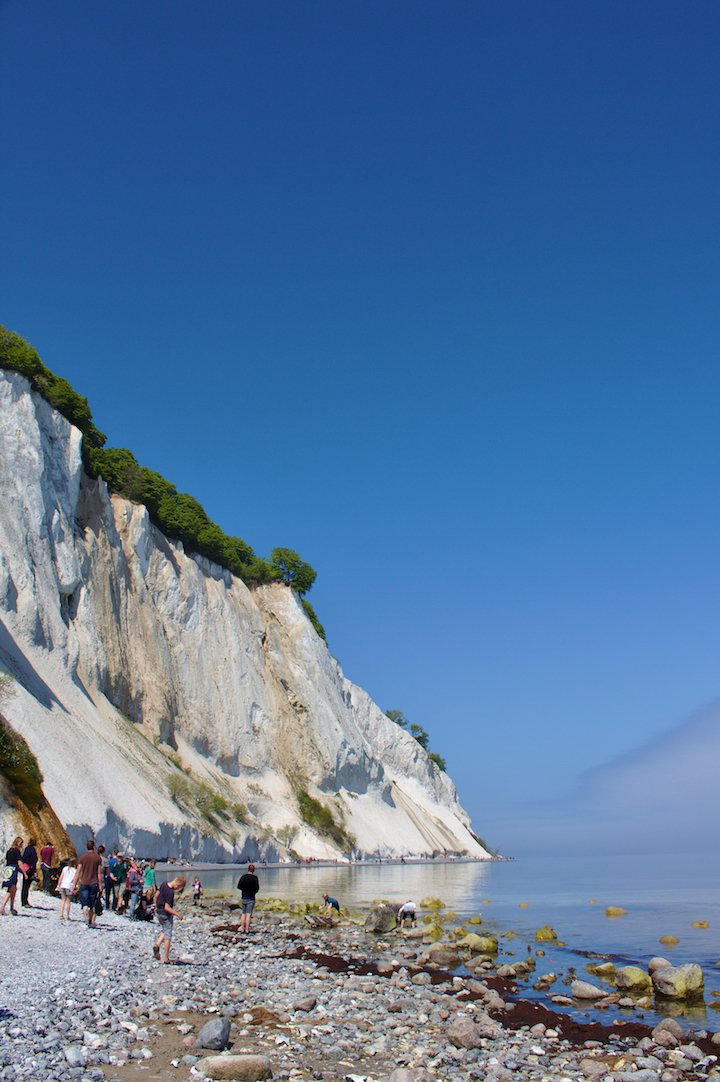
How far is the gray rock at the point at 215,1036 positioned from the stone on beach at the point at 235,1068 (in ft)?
2.87

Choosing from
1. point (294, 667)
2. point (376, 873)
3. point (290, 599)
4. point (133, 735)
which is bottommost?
point (376, 873)

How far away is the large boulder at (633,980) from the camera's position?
17.3m

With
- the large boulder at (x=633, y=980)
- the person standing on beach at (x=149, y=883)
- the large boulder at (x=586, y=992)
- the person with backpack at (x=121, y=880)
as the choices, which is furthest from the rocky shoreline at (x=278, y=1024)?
the person with backpack at (x=121, y=880)

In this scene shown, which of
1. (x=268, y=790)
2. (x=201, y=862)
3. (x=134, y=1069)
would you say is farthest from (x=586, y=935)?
(x=268, y=790)

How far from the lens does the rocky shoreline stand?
29.4ft

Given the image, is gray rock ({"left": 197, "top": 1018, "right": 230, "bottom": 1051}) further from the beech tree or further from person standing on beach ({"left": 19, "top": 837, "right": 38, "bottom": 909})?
the beech tree

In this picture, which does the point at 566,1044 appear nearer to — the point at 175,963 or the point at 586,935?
the point at 175,963

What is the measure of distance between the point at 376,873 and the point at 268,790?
13503 millimetres

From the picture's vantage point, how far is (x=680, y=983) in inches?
651

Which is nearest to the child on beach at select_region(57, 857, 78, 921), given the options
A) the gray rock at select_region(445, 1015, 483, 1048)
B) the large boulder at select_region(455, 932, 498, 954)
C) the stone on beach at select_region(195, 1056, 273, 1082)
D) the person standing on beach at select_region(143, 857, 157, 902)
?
the person standing on beach at select_region(143, 857, 157, 902)

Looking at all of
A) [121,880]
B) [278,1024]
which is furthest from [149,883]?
[278,1024]

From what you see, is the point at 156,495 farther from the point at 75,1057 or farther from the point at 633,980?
the point at 75,1057

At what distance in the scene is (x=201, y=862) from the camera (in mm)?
48969

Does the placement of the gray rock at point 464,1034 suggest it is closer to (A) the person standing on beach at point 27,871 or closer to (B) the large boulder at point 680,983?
(B) the large boulder at point 680,983
